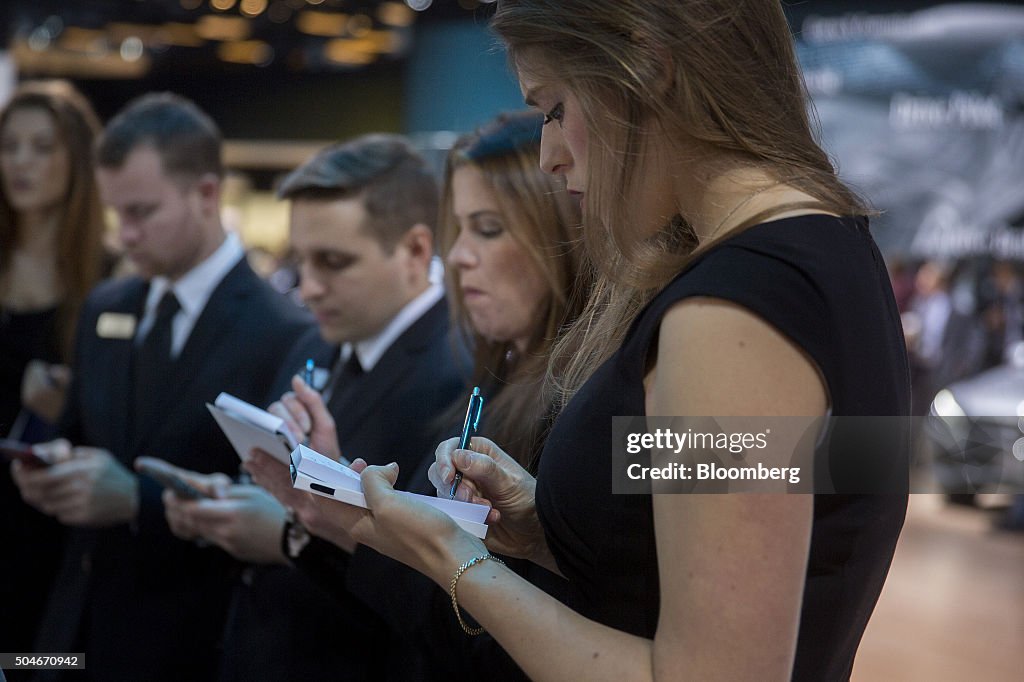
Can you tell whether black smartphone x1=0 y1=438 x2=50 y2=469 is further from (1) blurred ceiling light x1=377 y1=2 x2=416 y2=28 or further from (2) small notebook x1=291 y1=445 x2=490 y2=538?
(1) blurred ceiling light x1=377 y1=2 x2=416 y2=28

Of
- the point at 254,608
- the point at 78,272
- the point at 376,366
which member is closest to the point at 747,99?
the point at 376,366

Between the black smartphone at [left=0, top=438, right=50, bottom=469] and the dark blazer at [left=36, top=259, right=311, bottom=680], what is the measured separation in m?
0.18

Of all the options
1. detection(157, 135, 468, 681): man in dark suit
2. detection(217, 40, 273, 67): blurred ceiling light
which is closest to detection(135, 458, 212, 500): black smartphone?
detection(157, 135, 468, 681): man in dark suit

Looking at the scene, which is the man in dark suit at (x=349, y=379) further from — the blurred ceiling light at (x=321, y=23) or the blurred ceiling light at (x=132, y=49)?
the blurred ceiling light at (x=132, y=49)

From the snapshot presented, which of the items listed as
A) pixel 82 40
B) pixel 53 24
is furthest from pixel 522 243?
pixel 82 40

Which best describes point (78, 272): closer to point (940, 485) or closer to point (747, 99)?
point (747, 99)

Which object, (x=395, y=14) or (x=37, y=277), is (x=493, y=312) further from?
(x=395, y=14)

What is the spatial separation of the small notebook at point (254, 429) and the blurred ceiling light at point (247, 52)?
361 inches

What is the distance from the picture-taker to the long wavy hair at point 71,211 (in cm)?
304

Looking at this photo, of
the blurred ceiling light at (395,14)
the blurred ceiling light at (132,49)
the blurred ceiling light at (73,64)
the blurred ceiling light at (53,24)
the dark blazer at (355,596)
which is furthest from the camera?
the blurred ceiling light at (132,49)

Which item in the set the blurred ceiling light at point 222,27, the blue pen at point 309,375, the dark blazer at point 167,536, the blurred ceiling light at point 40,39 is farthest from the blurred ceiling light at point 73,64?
the blue pen at point 309,375

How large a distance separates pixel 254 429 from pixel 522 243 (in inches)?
22.0

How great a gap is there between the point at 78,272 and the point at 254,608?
4.67 ft

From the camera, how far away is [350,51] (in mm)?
10641
